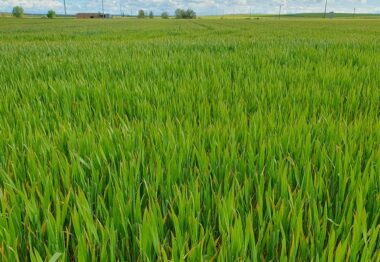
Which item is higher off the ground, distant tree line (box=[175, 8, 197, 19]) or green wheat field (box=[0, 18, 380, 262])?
distant tree line (box=[175, 8, 197, 19])

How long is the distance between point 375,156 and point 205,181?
56 cm

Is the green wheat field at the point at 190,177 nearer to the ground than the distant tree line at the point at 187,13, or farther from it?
nearer to the ground

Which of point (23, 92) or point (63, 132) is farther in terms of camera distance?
point (23, 92)

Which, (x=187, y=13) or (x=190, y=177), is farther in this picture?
(x=187, y=13)

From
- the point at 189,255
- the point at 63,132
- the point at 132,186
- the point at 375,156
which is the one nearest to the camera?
the point at 189,255

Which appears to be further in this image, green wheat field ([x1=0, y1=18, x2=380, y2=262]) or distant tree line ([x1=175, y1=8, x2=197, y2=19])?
distant tree line ([x1=175, y1=8, x2=197, y2=19])

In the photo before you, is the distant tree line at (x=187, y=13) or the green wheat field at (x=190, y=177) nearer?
the green wheat field at (x=190, y=177)

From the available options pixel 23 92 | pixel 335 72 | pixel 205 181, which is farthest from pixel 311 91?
A: pixel 23 92

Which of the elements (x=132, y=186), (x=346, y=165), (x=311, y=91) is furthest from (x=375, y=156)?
(x=311, y=91)

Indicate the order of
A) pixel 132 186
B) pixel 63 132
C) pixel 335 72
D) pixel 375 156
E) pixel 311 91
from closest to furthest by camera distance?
pixel 132 186
pixel 375 156
pixel 63 132
pixel 311 91
pixel 335 72

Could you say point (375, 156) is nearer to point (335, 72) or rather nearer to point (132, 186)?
point (132, 186)

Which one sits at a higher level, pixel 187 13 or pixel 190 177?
pixel 187 13

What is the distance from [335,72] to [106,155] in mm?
2135

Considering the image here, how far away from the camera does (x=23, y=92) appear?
2.09m
